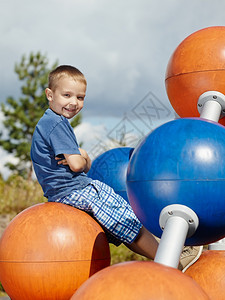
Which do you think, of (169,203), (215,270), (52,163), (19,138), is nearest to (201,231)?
(169,203)

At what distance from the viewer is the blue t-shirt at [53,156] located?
3637 mm

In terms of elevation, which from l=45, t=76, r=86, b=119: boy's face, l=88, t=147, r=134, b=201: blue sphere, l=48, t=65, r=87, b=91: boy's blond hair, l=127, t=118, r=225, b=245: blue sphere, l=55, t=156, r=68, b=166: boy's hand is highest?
l=48, t=65, r=87, b=91: boy's blond hair

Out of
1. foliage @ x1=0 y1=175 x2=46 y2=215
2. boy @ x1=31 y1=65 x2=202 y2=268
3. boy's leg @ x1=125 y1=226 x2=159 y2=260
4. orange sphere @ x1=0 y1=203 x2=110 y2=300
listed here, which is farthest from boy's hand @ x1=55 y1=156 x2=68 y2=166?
foliage @ x1=0 y1=175 x2=46 y2=215

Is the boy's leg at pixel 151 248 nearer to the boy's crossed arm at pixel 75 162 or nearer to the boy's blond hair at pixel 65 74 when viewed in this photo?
the boy's crossed arm at pixel 75 162

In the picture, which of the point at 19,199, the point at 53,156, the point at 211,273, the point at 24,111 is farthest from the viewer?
the point at 24,111

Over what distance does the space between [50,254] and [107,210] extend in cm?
58

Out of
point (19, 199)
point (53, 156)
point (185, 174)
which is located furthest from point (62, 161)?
point (19, 199)

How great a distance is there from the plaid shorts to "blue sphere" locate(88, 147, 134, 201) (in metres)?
0.72

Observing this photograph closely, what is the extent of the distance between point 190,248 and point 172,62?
1.63 metres

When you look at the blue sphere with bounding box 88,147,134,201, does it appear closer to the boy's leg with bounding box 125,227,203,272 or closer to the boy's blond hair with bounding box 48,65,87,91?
the boy's leg with bounding box 125,227,203,272

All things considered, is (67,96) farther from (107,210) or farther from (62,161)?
(107,210)

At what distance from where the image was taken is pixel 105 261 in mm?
3568

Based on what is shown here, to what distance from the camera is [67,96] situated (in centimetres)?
373

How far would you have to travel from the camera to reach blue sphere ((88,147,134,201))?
14.6 ft
